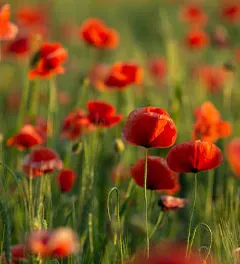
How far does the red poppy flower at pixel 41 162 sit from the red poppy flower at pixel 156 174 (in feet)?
0.64

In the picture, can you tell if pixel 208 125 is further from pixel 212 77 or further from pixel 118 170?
pixel 212 77

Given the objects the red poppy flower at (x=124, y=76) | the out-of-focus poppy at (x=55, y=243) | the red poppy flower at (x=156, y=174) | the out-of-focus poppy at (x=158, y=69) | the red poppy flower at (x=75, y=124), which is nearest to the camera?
the out-of-focus poppy at (x=55, y=243)

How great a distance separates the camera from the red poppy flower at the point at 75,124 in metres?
1.63

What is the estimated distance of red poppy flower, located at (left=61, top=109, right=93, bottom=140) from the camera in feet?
5.36

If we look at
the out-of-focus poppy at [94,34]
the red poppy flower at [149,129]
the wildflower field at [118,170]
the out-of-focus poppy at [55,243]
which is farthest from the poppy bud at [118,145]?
the out-of-focus poppy at [55,243]

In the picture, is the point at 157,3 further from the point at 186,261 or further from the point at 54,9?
the point at 186,261

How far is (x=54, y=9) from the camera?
5.77m

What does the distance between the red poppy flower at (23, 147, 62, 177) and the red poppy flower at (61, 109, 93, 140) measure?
190 millimetres

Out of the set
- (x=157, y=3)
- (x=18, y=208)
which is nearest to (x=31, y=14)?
(x=18, y=208)

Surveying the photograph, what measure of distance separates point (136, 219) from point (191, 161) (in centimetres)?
39

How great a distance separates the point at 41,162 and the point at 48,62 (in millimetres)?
371

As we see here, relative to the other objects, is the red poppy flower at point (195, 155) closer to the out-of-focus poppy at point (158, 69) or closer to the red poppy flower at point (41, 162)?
the red poppy flower at point (41, 162)

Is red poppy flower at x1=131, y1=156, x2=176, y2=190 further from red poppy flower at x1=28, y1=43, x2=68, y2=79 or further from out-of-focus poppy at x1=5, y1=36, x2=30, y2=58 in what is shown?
out-of-focus poppy at x1=5, y1=36, x2=30, y2=58

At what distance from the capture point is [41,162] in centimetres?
142
